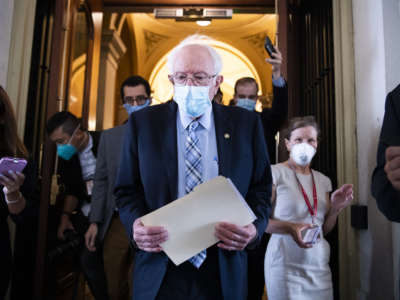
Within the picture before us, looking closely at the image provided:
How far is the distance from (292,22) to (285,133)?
77.1 inches

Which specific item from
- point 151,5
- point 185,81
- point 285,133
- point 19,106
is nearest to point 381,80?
point 285,133

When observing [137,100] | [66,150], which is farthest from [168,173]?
[66,150]

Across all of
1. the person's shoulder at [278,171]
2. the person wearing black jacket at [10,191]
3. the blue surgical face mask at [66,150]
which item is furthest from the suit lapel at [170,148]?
the blue surgical face mask at [66,150]

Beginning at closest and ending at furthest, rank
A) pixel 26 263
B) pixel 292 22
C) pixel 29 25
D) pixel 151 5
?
pixel 29 25
pixel 26 263
pixel 292 22
pixel 151 5

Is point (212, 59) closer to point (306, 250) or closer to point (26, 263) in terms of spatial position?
point (306, 250)

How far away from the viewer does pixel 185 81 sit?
1587 mm

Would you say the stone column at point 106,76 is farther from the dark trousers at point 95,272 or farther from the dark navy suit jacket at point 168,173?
the dark navy suit jacket at point 168,173

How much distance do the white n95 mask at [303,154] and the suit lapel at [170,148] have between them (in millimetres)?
1114

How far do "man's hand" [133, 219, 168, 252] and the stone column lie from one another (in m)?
5.62

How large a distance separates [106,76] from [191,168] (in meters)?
6.02

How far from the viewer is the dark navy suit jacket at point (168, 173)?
4.73 feet

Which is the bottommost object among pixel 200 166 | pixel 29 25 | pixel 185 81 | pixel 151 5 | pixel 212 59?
pixel 200 166

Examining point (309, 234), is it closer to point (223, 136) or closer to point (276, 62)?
point (223, 136)

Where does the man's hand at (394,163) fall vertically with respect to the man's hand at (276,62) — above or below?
below
